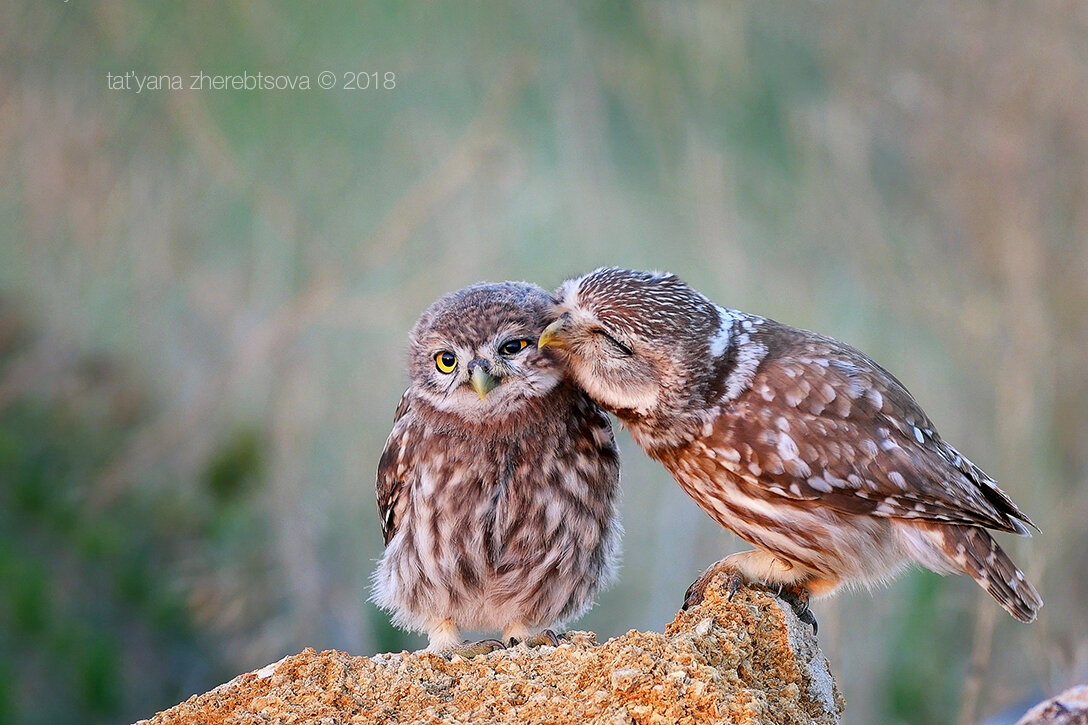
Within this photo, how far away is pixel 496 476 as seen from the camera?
3164 mm

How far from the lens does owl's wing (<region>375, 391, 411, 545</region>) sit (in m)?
3.34

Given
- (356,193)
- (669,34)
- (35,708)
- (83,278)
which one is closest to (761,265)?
(669,34)

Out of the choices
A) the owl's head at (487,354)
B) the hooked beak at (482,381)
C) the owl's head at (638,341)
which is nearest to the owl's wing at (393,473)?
the owl's head at (487,354)

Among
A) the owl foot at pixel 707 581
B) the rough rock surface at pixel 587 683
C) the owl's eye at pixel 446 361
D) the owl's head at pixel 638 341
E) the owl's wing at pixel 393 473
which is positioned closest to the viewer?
the rough rock surface at pixel 587 683

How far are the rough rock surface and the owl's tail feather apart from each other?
0.47 m

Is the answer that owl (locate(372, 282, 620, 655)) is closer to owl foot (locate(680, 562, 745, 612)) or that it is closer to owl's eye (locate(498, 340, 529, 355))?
owl's eye (locate(498, 340, 529, 355))

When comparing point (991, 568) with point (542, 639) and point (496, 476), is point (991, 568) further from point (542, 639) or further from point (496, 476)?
point (496, 476)

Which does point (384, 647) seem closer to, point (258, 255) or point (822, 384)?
point (258, 255)

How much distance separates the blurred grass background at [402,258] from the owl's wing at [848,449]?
7.42 ft

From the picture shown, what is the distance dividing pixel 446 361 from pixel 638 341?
636 mm

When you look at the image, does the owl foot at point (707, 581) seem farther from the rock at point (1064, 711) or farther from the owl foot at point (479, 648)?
the rock at point (1064, 711)

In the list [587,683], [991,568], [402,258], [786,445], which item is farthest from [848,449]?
[402,258]

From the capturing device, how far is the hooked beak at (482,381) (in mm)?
3021

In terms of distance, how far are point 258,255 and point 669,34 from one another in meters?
2.46
